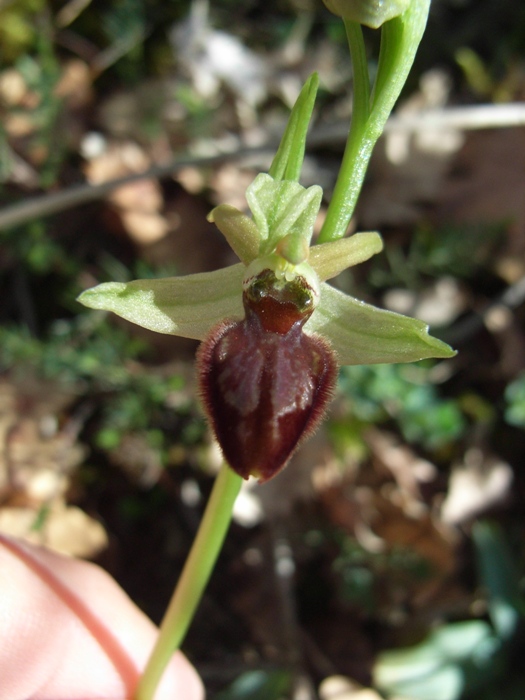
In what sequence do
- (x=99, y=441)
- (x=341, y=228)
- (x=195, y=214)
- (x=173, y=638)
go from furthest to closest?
(x=195, y=214)
(x=99, y=441)
(x=173, y=638)
(x=341, y=228)

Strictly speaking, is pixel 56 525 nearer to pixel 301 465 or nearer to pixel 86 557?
pixel 86 557

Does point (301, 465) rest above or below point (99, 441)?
below

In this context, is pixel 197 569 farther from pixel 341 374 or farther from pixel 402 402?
pixel 402 402

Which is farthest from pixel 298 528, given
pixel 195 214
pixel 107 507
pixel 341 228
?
pixel 341 228

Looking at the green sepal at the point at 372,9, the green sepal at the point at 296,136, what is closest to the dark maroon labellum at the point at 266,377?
the green sepal at the point at 296,136

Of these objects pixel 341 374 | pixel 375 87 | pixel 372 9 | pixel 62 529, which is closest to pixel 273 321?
pixel 375 87

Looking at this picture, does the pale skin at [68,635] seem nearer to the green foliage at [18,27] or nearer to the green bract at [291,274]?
the green bract at [291,274]

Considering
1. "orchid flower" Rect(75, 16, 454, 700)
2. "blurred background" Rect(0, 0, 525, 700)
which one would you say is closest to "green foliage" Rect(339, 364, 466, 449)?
"blurred background" Rect(0, 0, 525, 700)
